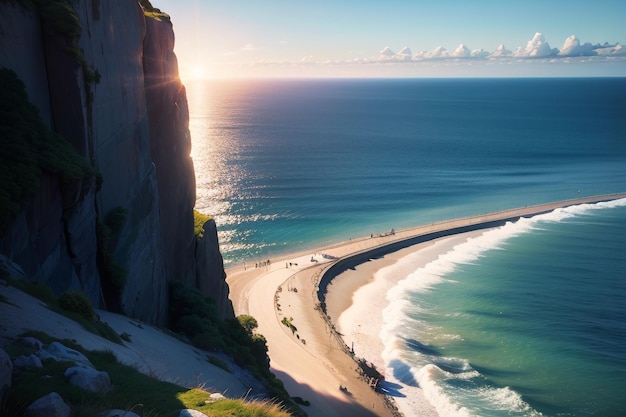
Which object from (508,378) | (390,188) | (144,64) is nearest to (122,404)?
(144,64)

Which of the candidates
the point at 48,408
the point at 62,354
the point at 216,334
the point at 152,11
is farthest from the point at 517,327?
the point at 48,408

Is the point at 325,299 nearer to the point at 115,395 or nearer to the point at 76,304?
the point at 76,304

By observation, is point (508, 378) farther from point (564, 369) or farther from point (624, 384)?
point (624, 384)

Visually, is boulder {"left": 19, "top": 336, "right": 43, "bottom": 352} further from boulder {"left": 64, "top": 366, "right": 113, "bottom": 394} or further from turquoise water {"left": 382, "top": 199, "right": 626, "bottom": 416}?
turquoise water {"left": 382, "top": 199, "right": 626, "bottom": 416}

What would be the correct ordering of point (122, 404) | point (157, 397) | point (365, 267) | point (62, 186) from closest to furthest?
point (122, 404), point (157, 397), point (62, 186), point (365, 267)

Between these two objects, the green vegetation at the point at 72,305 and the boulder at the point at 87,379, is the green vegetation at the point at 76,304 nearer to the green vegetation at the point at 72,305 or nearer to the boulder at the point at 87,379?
the green vegetation at the point at 72,305

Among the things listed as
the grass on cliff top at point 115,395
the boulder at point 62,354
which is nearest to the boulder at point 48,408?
the grass on cliff top at point 115,395
